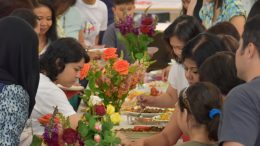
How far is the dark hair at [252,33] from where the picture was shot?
217cm

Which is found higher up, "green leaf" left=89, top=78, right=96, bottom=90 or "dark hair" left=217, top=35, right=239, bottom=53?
"dark hair" left=217, top=35, right=239, bottom=53

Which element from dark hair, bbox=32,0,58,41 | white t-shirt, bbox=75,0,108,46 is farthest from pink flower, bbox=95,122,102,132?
white t-shirt, bbox=75,0,108,46

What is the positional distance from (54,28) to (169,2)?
424 centimetres

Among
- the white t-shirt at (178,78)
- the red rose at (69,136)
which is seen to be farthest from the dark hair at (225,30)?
the red rose at (69,136)

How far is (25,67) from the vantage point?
2.96 metres

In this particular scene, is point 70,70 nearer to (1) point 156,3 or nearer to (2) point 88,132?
(2) point 88,132

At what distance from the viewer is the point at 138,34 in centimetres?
484

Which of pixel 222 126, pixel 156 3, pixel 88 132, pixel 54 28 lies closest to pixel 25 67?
pixel 88 132

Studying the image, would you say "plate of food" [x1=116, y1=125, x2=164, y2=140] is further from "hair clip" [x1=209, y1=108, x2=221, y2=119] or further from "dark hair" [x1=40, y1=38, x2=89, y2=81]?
"hair clip" [x1=209, y1=108, x2=221, y2=119]

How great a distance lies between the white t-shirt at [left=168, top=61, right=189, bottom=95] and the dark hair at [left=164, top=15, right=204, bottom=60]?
0.11m

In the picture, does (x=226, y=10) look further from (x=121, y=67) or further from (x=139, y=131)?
(x=139, y=131)

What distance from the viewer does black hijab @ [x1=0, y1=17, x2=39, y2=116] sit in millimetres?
2926

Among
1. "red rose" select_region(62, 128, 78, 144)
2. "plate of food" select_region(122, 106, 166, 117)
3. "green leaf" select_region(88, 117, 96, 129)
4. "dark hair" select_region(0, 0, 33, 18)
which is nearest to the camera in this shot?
"red rose" select_region(62, 128, 78, 144)

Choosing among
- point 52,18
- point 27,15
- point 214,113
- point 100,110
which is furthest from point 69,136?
point 52,18
